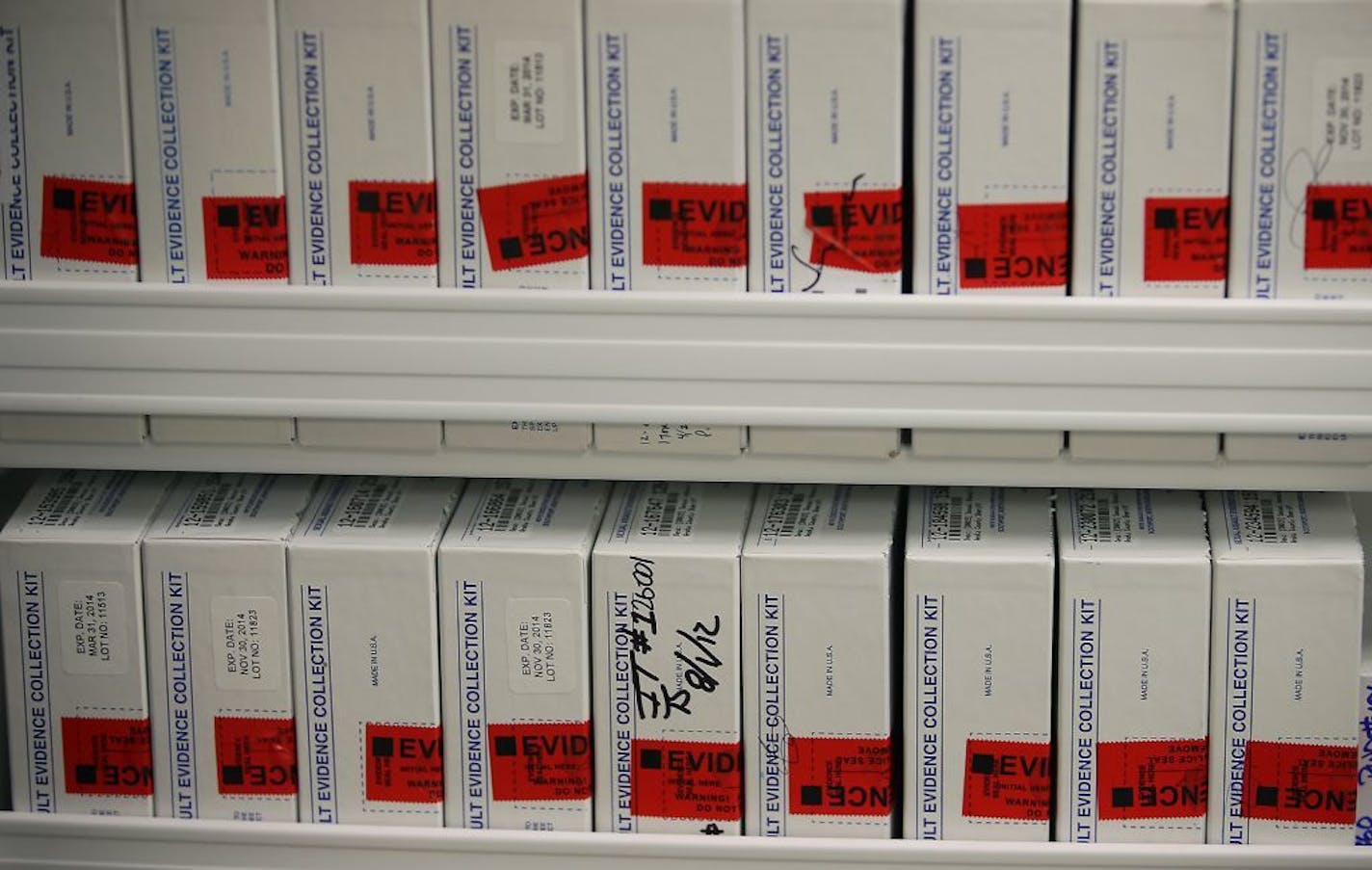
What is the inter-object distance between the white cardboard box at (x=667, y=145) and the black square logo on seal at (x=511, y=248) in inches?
2.1

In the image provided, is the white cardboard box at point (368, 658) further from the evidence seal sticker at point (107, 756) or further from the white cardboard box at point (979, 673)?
the white cardboard box at point (979, 673)

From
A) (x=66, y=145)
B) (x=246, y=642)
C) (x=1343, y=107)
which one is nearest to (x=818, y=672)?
(x=246, y=642)

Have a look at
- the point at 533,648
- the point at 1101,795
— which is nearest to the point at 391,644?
the point at 533,648

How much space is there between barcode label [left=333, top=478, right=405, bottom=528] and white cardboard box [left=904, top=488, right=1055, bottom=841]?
407mm

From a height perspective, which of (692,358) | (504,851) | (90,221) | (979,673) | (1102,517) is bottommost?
(504,851)

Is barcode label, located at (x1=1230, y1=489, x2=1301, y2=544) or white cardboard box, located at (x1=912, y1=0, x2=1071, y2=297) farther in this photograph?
barcode label, located at (x1=1230, y1=489, x2=1301, y2=544)

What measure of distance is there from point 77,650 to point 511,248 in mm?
469

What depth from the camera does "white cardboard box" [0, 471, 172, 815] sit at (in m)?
1.42

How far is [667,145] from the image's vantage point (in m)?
1.31

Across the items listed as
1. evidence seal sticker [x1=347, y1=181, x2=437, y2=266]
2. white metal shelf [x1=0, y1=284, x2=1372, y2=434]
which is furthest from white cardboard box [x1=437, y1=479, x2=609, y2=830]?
evidence seal sticker [x1=347, y1=181, x2=437, y2=266]

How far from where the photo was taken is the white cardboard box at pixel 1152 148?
1.25 metres

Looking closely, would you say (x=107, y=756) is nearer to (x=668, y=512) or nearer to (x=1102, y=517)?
(x=668, y=512)

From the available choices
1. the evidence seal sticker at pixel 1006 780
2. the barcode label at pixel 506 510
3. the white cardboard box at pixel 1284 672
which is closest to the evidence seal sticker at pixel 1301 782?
the white cardboard box at pixel 1284 672

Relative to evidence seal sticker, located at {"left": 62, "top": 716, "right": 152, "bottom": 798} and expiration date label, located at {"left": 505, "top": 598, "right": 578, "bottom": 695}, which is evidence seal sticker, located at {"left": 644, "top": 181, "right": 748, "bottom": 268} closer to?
expiration date label, located at {"left": 505, "top": 598, "right": 578, "bottom": 695}
